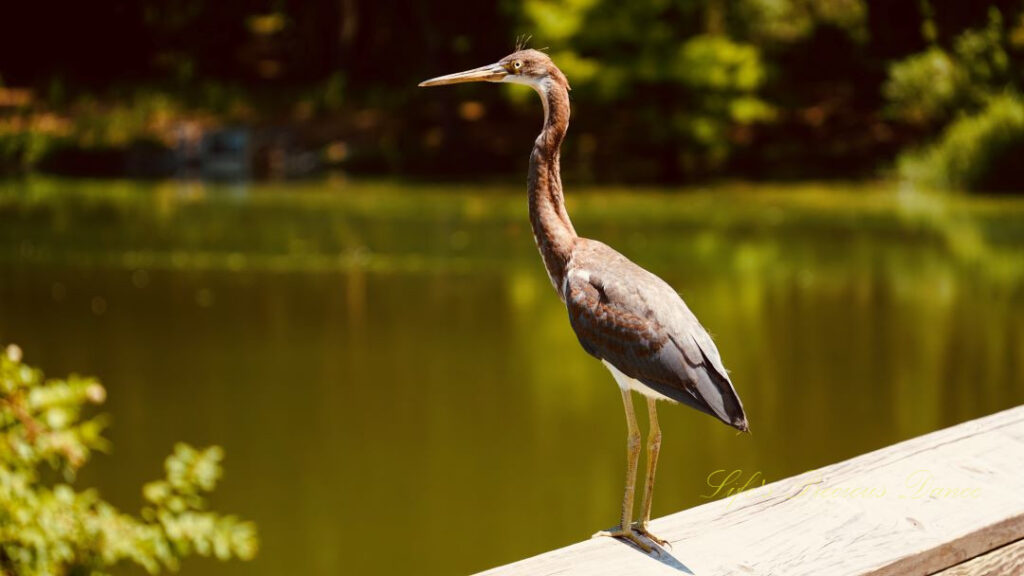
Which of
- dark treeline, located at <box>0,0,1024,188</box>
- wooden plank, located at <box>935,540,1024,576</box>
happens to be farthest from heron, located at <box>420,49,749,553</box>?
dark treeline, located at <box>0,0,1024,188</box>

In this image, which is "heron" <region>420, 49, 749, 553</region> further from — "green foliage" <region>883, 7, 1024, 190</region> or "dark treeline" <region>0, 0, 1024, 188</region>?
"green foliage" <region>883, 7, 1024, 190</region>

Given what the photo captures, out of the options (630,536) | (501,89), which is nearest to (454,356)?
(630,536)

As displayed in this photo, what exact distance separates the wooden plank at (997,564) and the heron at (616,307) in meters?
0.43

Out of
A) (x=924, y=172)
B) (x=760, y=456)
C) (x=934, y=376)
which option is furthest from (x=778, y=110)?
(x=760, y=456)

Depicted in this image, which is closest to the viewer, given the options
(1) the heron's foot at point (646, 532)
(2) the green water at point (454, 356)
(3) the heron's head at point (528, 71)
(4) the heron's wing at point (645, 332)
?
(1) the heron's foot at point (646, 532)

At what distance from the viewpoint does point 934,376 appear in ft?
31.4

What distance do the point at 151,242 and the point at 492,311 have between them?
6.20 m

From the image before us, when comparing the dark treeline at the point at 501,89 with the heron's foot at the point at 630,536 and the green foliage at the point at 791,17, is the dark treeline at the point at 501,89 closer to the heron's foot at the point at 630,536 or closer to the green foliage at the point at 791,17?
the green foliage at the point at 791,17

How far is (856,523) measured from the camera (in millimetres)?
2094

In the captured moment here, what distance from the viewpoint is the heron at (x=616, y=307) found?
2.32 meters

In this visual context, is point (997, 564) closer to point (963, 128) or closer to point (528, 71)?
point (528, 71)

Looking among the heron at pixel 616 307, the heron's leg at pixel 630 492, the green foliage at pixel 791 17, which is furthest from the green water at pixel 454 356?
the green foliage at pixel 791 17

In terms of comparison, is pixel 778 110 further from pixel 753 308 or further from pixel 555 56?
pixel 753 308

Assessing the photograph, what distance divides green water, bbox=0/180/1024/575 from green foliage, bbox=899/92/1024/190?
3.30 m
